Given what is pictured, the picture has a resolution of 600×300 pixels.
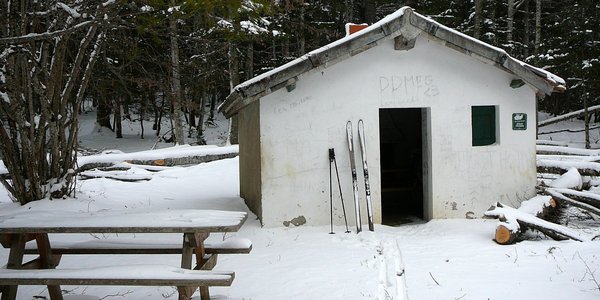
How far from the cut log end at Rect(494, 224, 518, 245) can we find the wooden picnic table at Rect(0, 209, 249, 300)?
167 inches

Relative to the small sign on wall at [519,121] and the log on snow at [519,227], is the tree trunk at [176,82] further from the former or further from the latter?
the small sign on wall at [519,121]

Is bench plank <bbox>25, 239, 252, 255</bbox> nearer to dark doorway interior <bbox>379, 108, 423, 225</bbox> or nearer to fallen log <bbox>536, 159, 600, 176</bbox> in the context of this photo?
dark doorway interior <bbox>379, 108, 423, 225</bbox>

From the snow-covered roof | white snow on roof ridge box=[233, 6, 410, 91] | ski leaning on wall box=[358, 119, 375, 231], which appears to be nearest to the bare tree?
white snow on roof ridge box=[233, 6, 410, 91]

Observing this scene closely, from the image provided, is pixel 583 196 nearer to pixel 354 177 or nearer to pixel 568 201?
pixel 568 201

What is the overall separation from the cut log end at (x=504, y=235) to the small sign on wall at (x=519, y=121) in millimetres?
2597

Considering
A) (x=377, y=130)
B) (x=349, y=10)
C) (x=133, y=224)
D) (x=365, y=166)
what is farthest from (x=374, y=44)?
(x=349, y=10)

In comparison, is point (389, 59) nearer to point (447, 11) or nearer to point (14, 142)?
point (14, 142)

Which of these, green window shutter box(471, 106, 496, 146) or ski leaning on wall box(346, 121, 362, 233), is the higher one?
green window shutter box(471, 106, 496, 146)

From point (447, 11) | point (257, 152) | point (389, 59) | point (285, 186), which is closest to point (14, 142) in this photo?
point (257, 152)

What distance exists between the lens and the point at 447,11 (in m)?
21.3

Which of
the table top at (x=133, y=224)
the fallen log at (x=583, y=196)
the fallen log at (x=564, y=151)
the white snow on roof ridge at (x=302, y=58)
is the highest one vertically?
the white snow on roof ridge at (x=302, y=58)

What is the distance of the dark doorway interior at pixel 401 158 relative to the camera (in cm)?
1185

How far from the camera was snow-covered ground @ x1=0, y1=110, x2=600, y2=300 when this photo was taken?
4.95 metres

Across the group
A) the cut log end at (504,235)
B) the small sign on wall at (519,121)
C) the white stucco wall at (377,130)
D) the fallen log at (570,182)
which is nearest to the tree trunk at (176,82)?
the white stucco wall at (377,130)
